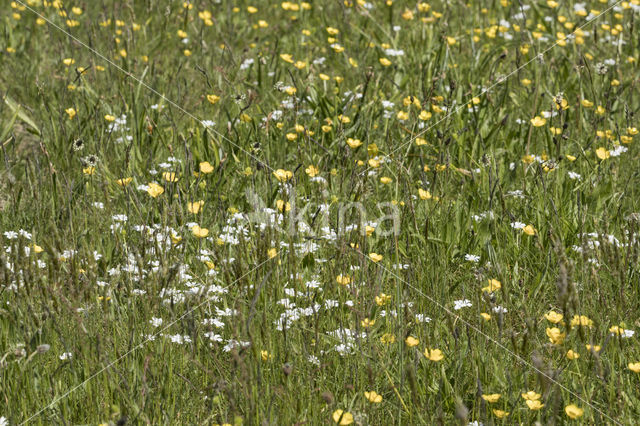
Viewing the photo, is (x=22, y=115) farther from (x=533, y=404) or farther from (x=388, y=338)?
(x=533, y=404)

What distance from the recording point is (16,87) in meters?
4.05

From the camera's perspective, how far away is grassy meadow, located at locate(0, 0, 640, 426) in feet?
6.64

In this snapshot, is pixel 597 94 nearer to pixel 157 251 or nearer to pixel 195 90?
pixel 195 90

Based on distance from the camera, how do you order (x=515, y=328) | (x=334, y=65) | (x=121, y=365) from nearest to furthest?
(x=121, y=365), (x=515, y=328), (x=334, y=65)

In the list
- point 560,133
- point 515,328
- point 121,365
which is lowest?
point 515,328

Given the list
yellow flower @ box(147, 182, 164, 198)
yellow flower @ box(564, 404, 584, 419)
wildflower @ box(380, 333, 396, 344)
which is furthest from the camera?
yellow flower @ box(147, 182, 164, 198)

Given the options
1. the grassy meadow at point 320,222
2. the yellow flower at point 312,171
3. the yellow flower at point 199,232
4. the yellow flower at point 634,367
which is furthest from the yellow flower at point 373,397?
the yellow flower at point 312,171

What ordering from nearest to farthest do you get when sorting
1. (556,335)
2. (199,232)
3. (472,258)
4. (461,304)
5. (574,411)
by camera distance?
(574,411), (556,335), (461,304), (199,232), (472,258)

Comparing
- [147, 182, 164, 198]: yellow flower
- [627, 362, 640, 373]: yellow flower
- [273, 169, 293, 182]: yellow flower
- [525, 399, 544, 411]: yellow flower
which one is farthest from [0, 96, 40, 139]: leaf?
[627, 362, 640, 373]: yellow flower

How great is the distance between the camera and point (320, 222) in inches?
110

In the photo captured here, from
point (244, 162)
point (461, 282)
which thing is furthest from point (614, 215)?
point (244, 162)

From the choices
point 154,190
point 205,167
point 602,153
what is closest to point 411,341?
point 154,190

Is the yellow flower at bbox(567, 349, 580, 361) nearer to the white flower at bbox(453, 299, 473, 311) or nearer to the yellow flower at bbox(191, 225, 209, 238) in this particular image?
the white flower at bbox(453, 299, 473, 311)

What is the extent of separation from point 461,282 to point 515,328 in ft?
0.83
